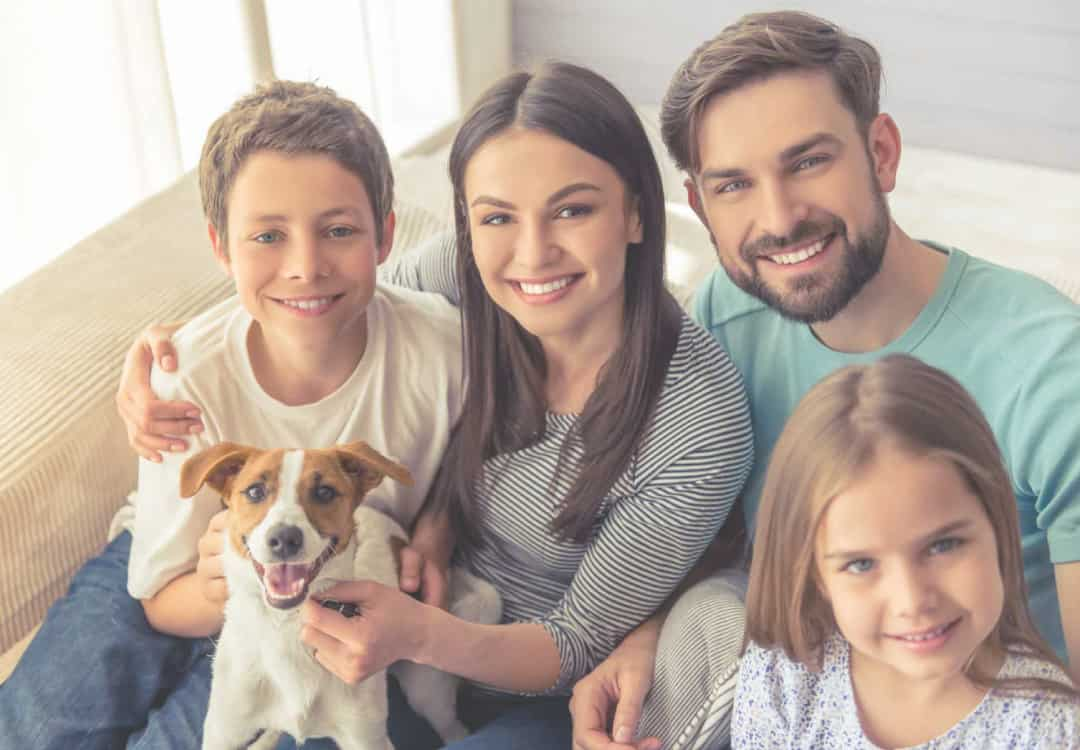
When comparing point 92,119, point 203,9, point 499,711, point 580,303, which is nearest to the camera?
point 580,303

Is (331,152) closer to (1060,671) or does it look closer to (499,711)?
(499,711)

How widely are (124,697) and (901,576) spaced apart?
98 centimetres

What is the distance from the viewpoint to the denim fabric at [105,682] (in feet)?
4.81

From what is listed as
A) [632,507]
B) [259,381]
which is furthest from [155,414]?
[632,507]

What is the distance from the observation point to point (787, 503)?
1097 mm

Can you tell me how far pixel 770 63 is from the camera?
1346 mm

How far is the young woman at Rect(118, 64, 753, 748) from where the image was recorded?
130cm

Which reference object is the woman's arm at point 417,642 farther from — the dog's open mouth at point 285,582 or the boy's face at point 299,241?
the boy's face at point 299,241

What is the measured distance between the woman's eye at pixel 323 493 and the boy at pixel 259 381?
0.26 meters

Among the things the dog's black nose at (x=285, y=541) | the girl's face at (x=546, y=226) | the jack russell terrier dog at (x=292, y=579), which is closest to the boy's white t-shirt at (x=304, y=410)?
the jack russell terrier dog at (x=292, y=579)

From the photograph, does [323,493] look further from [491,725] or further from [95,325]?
[95,325]

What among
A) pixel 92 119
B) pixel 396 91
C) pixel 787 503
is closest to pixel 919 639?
pixel 787 503

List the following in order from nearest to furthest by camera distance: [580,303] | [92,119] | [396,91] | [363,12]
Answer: [580,303]
[92,119]
[363,12]
[396,91]

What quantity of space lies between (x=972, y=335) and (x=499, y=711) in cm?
74
